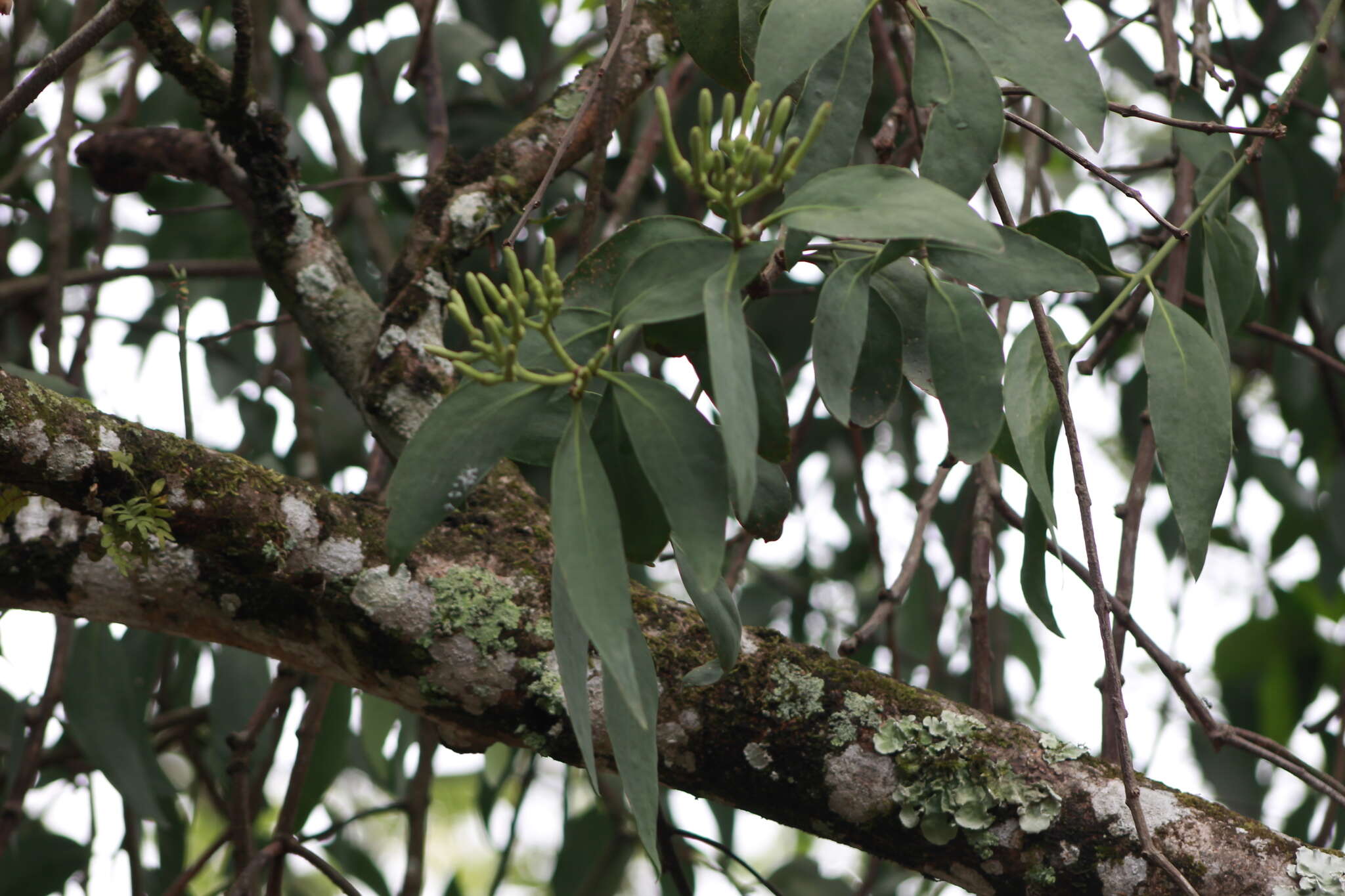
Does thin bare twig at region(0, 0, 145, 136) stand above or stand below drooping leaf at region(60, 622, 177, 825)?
above

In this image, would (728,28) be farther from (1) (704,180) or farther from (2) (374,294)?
(2) (374,294)

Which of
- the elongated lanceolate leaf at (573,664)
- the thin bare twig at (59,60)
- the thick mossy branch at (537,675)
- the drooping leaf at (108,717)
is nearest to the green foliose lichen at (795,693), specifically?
the thick mossy branch at (537,675)

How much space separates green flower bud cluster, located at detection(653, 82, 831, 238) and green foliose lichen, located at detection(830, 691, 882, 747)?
1.39 feet

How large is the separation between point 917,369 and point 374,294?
1.38 metres

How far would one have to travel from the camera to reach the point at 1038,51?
0.60m

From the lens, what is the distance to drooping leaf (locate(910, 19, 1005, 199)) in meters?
0.57

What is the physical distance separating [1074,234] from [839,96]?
264mm

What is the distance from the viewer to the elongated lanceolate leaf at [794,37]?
0.55m

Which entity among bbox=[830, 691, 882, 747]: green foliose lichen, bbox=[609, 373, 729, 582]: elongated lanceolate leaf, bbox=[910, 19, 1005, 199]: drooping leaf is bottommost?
bbox=[830, 691, 882, 747]: green foliose lichen

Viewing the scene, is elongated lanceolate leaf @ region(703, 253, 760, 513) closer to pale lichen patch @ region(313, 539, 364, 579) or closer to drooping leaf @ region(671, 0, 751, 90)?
drooping leaf @ region(671, 0, 751, 90)

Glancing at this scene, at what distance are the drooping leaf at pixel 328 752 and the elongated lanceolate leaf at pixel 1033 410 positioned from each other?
1.09 m

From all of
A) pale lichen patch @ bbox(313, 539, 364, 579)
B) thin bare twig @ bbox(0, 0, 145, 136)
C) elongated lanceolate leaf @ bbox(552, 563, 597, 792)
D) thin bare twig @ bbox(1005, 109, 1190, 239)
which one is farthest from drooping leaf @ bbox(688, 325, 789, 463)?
thin bare twig @ bbox(0, 0, 145, 136)

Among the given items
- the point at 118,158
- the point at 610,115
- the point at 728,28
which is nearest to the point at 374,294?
the point at 118,158

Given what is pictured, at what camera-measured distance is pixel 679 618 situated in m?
0.86
